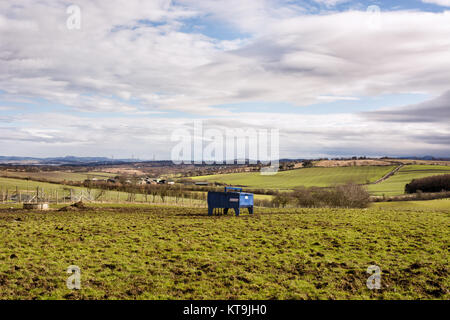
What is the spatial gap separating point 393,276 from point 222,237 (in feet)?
29.9

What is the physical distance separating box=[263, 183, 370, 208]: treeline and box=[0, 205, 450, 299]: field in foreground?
3636cm

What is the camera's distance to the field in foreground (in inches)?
402

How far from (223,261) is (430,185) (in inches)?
3400

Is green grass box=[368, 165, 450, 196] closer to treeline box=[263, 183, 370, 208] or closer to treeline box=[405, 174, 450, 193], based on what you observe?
treeline box=[405, 174, 450, 193]

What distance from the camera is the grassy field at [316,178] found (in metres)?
97.5

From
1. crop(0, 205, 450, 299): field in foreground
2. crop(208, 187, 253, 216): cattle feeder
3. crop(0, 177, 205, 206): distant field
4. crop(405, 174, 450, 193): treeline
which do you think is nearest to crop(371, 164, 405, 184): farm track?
crop(405, 174, 450, 193): treeline

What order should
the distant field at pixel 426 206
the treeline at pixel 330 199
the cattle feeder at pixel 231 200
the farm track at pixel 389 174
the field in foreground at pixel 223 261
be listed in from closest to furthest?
the field in foreground at pixel 223 261, the cattle feeder at pixel 231 200, the distant field at pixel 426 206, the treeline at pixel 330 199, the farm track at pixel 389 174

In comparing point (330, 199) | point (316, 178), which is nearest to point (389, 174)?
point (316, 178)

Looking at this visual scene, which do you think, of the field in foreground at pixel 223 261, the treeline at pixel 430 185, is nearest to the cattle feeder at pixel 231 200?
the field in foreground at pixel 223 261

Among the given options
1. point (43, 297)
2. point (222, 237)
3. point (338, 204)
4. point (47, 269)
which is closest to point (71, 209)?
point (222, 237)

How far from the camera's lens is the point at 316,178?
10812cm

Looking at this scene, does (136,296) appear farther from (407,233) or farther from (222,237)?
(407,233)

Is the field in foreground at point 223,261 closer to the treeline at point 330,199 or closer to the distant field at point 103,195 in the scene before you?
the distant field at point 103,195

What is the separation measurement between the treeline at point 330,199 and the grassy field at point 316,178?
29.3m
